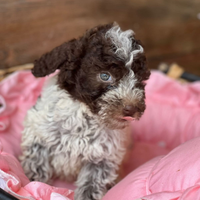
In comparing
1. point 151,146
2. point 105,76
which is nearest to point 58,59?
point 105,76

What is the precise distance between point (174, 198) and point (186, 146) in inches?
15.0

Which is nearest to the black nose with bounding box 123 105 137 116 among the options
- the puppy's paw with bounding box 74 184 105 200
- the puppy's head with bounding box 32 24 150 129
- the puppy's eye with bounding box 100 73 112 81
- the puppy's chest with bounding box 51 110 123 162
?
→ the puppy's head with bounding box 32 24 150 129

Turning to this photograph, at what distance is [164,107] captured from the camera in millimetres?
2678

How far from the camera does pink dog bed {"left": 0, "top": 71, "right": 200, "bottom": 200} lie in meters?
1.35

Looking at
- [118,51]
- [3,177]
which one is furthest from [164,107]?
[3,177]

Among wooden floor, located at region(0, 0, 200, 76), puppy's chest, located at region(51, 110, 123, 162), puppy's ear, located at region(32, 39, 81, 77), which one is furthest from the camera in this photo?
wooden floor, located at region(0, 0, 200, 76)

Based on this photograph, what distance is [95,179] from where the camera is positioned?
170 centimetres

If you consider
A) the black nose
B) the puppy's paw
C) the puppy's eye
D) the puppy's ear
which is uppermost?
the puppy's ear

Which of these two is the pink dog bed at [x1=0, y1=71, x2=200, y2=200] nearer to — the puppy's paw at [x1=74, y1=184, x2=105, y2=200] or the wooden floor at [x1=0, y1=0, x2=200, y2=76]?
the puppy's paw at [x1=74, y1=184, x2=105, y2=200]

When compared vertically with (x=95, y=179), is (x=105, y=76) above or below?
above

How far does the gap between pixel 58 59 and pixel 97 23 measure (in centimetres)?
160

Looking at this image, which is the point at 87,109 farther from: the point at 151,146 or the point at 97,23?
the point at 97,23

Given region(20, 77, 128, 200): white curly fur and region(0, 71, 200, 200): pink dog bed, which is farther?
region(20, 77, 128, 200): white curly fur

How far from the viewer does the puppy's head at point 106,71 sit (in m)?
1.39
